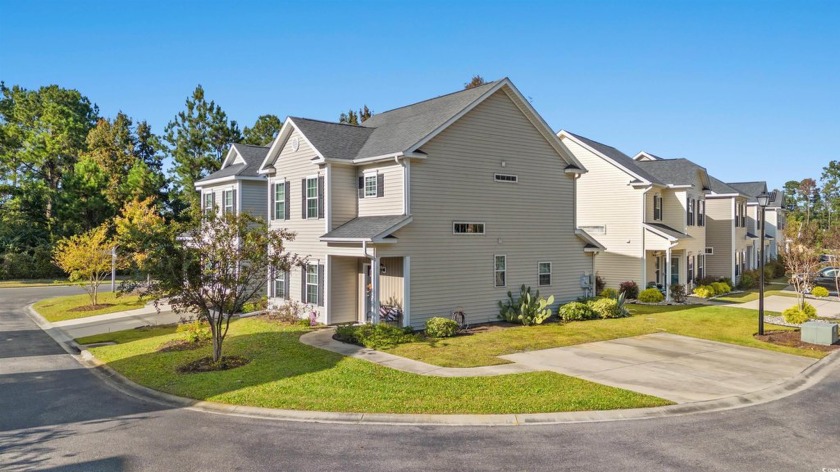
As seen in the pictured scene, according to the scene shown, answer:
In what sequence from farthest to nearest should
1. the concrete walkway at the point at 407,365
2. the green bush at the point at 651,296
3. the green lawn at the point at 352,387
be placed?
the green bush at the point at 651,296, the concrete walkway at the point at 407,365, the green lawn at the point at 352,387

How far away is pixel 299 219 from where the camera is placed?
24109mm

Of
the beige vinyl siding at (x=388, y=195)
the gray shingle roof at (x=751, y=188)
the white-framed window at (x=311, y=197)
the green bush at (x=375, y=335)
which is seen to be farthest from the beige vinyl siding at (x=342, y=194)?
the gray shingle roof at (x=751, y=188)

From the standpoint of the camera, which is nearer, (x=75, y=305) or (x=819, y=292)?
(x=75, y=305)

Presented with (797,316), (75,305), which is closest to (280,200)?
(75,305)

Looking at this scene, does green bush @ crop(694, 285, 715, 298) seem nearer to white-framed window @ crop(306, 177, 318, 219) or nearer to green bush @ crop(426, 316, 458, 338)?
green bush @ crop(426, 316, 458, 338)

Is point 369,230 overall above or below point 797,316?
above

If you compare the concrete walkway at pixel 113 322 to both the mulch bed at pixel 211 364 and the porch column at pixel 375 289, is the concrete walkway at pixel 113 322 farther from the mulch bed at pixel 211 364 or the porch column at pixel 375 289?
the porch column at pixel 375 289

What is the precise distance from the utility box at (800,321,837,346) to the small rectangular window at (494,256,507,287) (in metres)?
11.0

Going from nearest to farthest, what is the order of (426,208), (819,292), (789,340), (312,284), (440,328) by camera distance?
(789,340), (440,328), (426,208), (312,284), (819,292)

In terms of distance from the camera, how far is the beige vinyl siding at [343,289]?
22.1 m

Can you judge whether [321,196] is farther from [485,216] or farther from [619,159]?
[619,159]

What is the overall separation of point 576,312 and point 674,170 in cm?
1627

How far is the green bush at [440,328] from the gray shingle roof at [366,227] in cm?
381

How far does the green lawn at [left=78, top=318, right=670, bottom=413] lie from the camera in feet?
37.5
